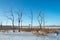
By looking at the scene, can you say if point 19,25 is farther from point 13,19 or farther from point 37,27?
point 37,27

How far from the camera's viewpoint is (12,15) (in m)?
13.6

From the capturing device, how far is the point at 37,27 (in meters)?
14.5

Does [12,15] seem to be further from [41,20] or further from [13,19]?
[41,20]

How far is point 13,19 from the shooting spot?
13.7 meters

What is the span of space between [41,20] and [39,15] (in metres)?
0.64

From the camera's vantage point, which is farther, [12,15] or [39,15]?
[39,15]

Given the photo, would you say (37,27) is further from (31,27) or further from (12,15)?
(12,15)

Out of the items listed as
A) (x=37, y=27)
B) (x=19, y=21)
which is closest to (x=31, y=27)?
(x=37, y=27)

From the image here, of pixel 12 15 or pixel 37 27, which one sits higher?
pixel 12 15

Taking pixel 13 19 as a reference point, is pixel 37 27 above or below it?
below

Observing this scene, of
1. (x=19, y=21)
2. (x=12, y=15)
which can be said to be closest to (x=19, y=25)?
(x=19, y=21)

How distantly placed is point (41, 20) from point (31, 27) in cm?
147

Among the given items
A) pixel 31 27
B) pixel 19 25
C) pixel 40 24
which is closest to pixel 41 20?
pixel 40 24

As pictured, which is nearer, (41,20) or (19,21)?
(19,21)
